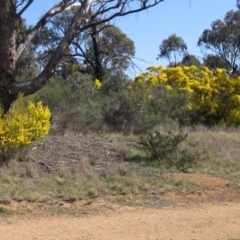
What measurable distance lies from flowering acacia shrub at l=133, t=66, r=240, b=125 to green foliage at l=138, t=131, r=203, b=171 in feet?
32.7

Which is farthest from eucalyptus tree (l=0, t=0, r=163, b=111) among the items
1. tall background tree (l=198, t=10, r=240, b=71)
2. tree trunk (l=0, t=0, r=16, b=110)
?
tall background tree (l=198, t=10, r=240, b=71)

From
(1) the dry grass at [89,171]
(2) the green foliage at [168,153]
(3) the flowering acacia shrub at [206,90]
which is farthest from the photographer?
(3) the flowering acacia shrub at [206,90]

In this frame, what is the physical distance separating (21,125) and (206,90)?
14.8 metres

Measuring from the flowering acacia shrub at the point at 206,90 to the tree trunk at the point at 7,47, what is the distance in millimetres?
11412

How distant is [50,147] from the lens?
15.0 meters

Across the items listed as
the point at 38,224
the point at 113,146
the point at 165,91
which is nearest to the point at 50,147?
the point at 113,146

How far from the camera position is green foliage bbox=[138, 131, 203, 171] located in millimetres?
14594

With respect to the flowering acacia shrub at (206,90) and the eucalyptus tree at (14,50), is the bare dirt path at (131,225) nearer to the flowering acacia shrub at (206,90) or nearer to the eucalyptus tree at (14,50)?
the eucalyptus tree at (14,50)

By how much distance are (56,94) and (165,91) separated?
4565mm

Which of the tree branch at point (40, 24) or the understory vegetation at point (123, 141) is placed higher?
the tree branch at point (40, 24)

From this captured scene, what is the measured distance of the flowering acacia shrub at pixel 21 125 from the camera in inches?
515

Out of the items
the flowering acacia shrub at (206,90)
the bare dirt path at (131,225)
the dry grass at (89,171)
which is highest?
the flowering acacia shrub at (206,90)

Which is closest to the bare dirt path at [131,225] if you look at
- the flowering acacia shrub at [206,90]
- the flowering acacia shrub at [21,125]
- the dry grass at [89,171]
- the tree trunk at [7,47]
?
the dry grass at [89,171]

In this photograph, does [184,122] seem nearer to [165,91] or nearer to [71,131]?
[165,91]
